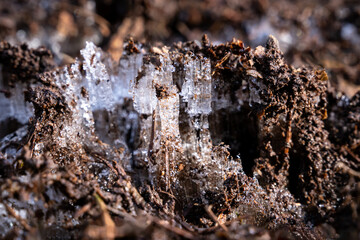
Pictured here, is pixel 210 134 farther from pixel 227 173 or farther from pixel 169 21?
pixel 169 21

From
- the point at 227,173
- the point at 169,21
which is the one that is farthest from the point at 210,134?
the point at 169,21

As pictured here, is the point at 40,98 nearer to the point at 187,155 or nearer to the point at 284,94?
the point at 187,155

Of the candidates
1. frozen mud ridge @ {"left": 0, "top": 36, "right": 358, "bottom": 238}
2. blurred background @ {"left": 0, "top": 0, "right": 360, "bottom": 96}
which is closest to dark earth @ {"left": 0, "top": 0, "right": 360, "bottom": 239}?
frozen mud ridge @ {"left": 0, "top": 36, "right": 358, "bottom": 238}

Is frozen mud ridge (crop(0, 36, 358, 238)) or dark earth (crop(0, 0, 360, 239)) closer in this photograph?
dark earth (crop(0, 0, 360, 239))

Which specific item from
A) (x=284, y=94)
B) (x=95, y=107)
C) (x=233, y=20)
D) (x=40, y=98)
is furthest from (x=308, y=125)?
(x=233, y=20)

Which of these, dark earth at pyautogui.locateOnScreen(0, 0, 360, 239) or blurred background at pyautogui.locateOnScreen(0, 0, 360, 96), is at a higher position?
blurred background at pyautogui.locateOnScreen(0, 0, 360, 96)

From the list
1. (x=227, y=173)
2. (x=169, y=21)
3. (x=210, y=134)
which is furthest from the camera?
(x=169, y=21)

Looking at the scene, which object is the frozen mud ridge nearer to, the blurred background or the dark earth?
the dark earth

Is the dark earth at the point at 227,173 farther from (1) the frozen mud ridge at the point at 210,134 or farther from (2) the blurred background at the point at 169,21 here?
(2) the blurred background at the point at 169,21

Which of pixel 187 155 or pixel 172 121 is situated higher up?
pixel 172 121
